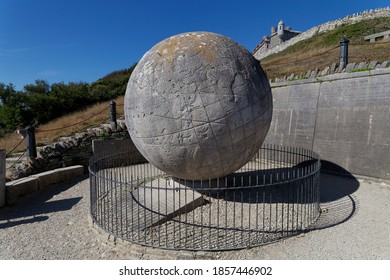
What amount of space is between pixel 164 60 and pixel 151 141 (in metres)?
1.69

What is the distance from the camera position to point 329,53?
74.2 ft

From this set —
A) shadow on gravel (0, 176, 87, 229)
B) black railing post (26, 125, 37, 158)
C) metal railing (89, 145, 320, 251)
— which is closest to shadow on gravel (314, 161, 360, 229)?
metal railing (89, 145, 320, 251)

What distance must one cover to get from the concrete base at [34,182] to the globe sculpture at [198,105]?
13.2 ft

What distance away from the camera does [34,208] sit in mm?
6957

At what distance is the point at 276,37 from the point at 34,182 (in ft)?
166

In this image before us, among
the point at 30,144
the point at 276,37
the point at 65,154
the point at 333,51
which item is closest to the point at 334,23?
the point at 276,37

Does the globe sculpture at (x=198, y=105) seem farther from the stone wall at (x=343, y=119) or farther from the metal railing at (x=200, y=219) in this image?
the stone wall at (x=343, y=119)

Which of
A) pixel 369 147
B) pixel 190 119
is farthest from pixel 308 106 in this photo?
pixel 190 119

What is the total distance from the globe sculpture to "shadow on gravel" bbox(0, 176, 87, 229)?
300cm

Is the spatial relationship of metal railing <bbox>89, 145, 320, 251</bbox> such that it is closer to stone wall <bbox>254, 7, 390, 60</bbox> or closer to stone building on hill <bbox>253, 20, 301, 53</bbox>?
stone wall <bbox>254, 7, 390, 60</bbox>

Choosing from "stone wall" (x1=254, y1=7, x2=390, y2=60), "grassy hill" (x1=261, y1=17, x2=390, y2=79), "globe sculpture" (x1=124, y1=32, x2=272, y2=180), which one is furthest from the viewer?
"stone wall" (x1=254, y1=7, x2=390, y2=60)

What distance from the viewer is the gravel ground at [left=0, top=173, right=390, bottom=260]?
14.9 ft

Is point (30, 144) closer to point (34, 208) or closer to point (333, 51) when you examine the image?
point (34, 208)

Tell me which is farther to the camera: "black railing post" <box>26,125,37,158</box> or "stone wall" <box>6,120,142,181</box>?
"black railing post" <box>26,125,37,158</box>
